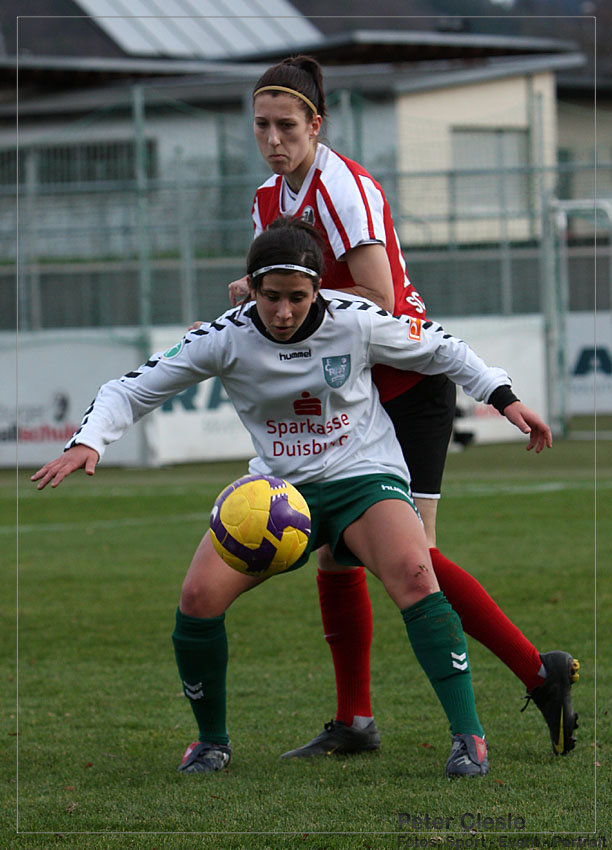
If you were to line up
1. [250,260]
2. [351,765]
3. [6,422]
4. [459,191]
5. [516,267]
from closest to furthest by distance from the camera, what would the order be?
[250,260], [351,765], [6,422], [459,191], [516,267]

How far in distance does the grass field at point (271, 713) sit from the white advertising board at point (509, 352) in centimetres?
762

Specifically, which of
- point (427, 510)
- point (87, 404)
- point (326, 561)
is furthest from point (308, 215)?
point (87, 404)

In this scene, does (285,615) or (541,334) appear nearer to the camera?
(285,615)

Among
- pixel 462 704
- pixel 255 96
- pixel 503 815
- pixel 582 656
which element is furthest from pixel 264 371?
pixel 582 656

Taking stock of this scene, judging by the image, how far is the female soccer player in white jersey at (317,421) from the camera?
12.7ft

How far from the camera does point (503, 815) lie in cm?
345

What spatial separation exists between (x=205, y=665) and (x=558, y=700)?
1.12 metres

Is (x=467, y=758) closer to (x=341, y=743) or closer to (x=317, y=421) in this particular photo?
(x=341, y=743)

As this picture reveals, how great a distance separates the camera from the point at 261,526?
3740mm

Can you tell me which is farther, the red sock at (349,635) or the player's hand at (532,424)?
the red sock at (349,635)

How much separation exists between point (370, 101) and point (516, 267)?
465 cm

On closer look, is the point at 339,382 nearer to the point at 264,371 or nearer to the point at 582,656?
the point at 264,371

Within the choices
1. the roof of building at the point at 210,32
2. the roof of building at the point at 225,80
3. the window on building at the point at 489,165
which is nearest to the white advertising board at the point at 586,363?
the window on building at the point at 489,165

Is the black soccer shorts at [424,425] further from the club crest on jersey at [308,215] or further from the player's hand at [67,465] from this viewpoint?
the player's hand at [67,465]
